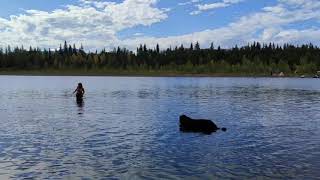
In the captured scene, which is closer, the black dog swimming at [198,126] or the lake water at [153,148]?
the lake water at [153,148]

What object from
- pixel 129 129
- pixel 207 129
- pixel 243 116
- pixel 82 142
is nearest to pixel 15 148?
pixel 82 142

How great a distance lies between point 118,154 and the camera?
27.5 meters

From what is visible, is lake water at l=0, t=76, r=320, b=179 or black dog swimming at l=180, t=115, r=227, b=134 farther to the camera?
black dog swimming at l=180, t=115, r=227, b=134

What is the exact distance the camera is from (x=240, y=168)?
2420 cm

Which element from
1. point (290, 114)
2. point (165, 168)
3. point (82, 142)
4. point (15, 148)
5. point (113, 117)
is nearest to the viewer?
point (165, 168)

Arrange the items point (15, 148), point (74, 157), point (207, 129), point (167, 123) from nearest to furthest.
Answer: point (74, 157)
point (15, 148)
point (207, 129)
point (167, 123)

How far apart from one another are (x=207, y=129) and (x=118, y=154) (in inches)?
447

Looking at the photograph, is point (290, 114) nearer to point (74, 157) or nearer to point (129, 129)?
point (129, 129)

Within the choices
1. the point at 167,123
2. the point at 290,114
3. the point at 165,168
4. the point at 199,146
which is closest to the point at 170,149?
the point at 199,146

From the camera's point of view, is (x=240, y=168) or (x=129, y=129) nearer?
(x=240, y=168)

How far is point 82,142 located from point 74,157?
5097mm

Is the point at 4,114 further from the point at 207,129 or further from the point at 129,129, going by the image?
the point at 207,129

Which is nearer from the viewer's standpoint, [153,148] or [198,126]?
[153,148]

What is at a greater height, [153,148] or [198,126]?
[198,126]
